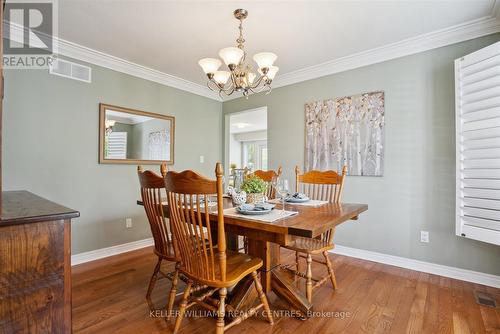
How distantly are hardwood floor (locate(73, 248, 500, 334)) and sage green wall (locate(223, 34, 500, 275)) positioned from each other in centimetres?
30

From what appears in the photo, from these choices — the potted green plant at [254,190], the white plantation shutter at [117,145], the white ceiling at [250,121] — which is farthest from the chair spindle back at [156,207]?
the white ceiling at [250,121]

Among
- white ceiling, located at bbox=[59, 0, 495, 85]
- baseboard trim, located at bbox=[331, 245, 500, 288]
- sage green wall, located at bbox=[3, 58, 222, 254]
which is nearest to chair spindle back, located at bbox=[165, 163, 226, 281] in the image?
white ceiling, located at bbox=[59, 0, 495, 85]

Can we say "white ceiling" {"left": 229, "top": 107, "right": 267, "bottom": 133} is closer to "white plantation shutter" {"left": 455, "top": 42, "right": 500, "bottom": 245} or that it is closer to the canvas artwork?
the canvas artwork

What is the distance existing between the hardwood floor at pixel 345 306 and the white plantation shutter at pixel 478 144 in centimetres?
58

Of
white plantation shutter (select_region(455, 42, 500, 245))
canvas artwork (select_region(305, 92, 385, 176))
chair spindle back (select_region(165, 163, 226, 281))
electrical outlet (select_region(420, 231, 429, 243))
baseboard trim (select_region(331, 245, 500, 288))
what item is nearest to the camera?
chair spindle back (select_region(165, 163, 226, 281))

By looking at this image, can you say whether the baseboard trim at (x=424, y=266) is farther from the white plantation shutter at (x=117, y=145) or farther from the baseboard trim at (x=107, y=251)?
the white plantation shutter at (x=117, y=145)

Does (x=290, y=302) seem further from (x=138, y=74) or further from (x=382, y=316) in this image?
(x=138, y=74)

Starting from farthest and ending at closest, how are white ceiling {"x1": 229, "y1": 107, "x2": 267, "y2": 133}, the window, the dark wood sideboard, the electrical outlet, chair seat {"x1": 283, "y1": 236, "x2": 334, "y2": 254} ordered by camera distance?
1. the window
2. white ceiling {"x1": 229, "y1": 107, "x2": 267, "y2": 133}
3. the electrical outlet
4. chair seat {"x1": 283, "y1": 236, "x2": 334, "y2": 254}
5. the dark wood sideboard

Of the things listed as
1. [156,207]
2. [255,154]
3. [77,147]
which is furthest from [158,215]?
[255,154]

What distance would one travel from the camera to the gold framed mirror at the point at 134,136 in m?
3.02

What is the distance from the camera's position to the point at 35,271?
942 mm

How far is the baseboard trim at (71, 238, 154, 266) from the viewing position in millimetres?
2760

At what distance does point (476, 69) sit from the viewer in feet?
6.97

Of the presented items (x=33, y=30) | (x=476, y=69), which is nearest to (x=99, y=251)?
(x=33, y=30)
